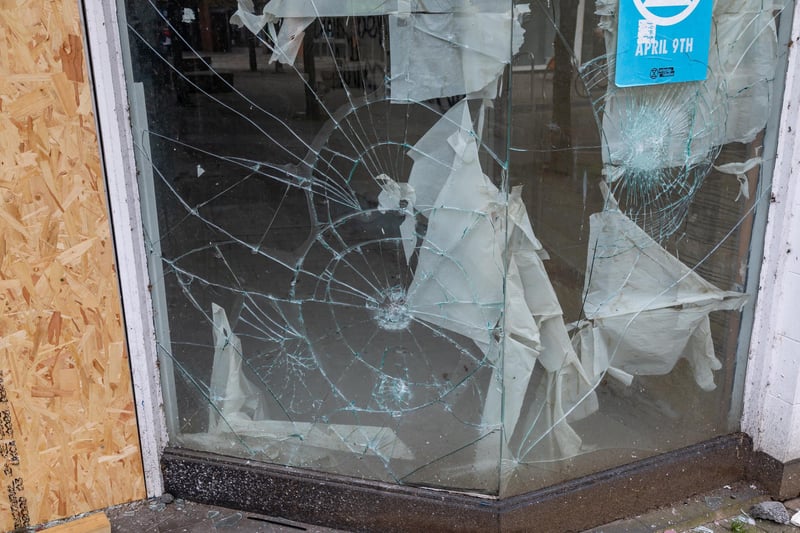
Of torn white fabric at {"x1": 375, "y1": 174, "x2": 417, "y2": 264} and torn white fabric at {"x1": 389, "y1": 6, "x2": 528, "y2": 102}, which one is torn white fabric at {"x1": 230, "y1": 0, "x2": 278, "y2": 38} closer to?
torn white fabric at {"x1": 389, "y1": 6, "x2": 528, "y2": 102}

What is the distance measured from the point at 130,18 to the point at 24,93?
1.64 ft

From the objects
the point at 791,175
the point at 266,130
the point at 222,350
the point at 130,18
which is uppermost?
the point at 130,18

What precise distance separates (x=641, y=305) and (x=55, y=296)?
8.26 feet

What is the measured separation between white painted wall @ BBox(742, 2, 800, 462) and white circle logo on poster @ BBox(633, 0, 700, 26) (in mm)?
523

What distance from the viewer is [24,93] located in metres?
2.82

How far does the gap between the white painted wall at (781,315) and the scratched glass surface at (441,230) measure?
80 millimetres

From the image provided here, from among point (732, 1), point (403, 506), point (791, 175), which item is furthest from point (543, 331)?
point (732, 1)

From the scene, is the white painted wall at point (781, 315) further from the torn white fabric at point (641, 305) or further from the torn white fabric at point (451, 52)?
the torn white fabric at point (451, 52)

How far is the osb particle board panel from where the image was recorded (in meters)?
2.81

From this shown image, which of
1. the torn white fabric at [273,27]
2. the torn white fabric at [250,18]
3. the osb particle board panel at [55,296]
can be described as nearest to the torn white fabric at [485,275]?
the torn white fabric at [273,27]

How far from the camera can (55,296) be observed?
3043 mm

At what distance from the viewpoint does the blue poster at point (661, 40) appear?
2.83 meters

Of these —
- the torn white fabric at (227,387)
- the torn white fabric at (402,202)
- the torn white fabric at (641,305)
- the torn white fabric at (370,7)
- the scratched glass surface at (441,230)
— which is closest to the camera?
the torn white fabric at (370,7)

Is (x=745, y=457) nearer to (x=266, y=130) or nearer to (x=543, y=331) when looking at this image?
(x=543, y=331)
